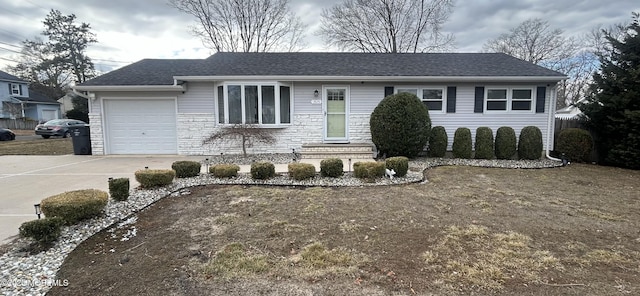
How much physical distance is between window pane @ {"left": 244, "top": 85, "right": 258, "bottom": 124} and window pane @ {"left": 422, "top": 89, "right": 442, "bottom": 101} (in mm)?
5604

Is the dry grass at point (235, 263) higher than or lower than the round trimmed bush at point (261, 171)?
lower

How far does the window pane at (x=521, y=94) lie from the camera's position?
10.2 metres

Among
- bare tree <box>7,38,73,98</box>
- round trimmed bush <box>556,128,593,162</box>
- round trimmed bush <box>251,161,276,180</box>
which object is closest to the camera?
round trimmed bush <box>251,161,276,180</box>

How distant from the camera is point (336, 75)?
9875 millimetres

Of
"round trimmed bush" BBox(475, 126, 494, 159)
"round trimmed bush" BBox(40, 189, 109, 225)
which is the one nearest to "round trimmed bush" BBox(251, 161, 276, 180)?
"round trimmed bush" BBox(40, 189, 109, 225)

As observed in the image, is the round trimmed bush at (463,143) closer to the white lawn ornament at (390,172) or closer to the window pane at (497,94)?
the window pane at (497,94)

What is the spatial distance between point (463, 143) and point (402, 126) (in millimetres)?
2267

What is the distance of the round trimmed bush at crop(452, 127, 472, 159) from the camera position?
941 centimetres

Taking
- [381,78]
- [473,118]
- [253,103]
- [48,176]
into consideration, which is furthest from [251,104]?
[473,118]

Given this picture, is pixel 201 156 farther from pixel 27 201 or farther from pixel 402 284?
pixel 402 284

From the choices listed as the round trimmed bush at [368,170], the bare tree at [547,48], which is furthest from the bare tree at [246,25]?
the round trimmed bush at [368,170]

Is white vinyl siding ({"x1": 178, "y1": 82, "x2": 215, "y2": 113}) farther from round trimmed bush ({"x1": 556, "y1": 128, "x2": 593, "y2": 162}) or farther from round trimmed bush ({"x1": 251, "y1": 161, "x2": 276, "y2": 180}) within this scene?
round trimmed bush ({"x1": 556, "y1": 128, "x2": 593, "y2": 162})

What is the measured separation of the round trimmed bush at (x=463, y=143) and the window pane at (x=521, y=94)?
7.82 ft

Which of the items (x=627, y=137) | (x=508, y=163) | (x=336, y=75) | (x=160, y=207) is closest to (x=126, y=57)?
(x=336, y=75)
